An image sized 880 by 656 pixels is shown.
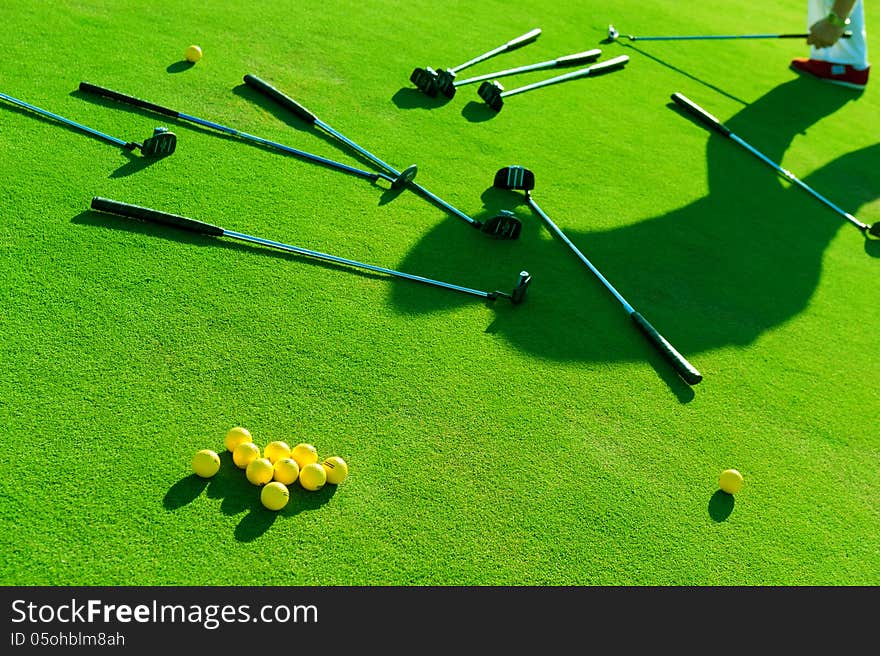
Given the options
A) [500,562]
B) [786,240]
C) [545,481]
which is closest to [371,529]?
[500,562]

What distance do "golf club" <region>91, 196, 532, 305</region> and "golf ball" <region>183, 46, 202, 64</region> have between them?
6.99 feet

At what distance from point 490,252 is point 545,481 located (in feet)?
6.54

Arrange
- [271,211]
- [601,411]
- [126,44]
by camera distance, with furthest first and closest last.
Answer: [126,44], [271,211], [601,411]

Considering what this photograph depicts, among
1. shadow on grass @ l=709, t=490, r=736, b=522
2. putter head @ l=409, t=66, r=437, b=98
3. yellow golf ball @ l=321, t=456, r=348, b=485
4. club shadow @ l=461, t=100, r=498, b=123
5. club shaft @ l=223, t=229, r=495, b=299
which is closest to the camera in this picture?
yellow golf ball @ l=321, t=456, r=348, b=485

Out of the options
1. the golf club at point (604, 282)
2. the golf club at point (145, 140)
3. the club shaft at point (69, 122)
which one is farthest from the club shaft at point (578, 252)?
the club shaft at point (69, 122)

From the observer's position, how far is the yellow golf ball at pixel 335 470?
3877mm

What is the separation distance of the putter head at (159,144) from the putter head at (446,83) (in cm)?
235

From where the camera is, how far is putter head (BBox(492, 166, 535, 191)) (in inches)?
241

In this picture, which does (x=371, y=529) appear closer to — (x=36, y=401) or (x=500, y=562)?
(x=500, y=562)

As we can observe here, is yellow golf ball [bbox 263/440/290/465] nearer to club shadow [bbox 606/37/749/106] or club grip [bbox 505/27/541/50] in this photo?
club grip [bbox 505/27/541/50]

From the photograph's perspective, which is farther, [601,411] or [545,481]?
[601,411]

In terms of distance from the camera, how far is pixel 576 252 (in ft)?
19.1

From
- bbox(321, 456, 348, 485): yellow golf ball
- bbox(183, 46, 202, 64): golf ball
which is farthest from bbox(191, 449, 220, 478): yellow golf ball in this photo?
bbox(183, 46, 202, 64): golf ball

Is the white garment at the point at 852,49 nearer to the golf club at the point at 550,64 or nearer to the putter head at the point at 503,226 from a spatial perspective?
the golf club at the point at 550,64
